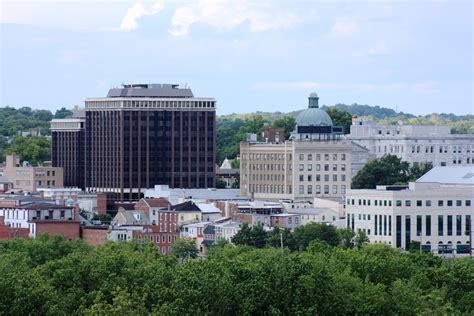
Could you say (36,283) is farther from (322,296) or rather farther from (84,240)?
(84,240)

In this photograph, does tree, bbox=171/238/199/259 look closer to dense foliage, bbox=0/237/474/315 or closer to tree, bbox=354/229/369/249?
tree, bbox=354/229/369/249

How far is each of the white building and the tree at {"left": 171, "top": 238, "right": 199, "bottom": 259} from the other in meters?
14.4

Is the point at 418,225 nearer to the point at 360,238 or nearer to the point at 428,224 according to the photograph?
the point at 428,224

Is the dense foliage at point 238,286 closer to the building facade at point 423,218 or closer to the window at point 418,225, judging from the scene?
the building facade at point 423,218

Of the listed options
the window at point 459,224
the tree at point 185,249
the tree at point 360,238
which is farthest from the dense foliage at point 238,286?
the window at point 459,224

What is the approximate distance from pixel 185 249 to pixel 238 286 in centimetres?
5903

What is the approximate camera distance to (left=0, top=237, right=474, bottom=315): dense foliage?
126 metres

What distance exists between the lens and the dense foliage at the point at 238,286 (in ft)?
415

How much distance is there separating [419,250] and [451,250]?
226 inches

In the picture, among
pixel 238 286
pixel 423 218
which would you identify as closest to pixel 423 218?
pixel 423 218

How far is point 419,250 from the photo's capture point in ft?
612

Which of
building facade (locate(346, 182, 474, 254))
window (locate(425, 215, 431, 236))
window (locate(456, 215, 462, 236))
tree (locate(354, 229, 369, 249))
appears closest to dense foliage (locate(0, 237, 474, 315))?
tree (locate(354, 229, 369, 249))

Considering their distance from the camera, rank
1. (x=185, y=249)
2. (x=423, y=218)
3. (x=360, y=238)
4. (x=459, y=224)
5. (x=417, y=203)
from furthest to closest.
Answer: (x=459, y=224) → (x=417, y=203) → (x=423, y=218) → (x=185, y=249) → (x=360, y=238)

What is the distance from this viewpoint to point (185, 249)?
626 feet
